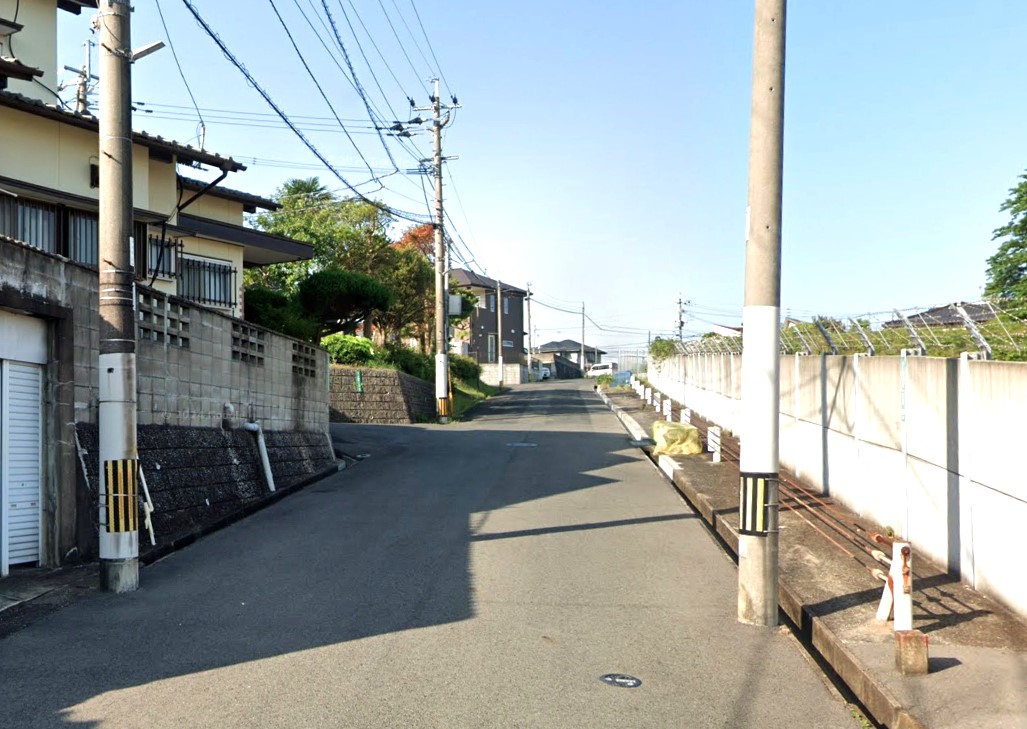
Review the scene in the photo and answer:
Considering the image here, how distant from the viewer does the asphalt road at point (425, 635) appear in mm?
5477

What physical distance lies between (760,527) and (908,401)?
126 inches

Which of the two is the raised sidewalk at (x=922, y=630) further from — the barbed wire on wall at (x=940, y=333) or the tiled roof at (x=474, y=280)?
the tiled roof at (x=474, y=280)

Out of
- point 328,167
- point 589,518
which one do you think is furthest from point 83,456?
point 328,167

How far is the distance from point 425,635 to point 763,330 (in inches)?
140

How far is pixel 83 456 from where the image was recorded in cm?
959

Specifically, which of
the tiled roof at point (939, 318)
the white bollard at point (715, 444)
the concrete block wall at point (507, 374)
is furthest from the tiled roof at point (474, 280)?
the tiled roof at point (939, 318)

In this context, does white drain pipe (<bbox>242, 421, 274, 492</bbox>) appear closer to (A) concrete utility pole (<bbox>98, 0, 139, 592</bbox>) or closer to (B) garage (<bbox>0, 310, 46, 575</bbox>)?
(B) garage (<bbox>0, 310, 46, 575</bbox>)

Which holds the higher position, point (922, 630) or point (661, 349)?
point (661, 349)

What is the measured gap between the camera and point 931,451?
887cm

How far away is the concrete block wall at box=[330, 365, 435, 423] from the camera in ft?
99.9

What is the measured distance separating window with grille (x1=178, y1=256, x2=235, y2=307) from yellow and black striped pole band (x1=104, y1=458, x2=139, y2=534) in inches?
→ 499

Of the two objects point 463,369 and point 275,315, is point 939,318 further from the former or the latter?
point 463,369

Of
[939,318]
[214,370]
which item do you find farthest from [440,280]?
[939,318]

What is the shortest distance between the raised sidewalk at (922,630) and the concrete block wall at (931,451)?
0.35 meters
